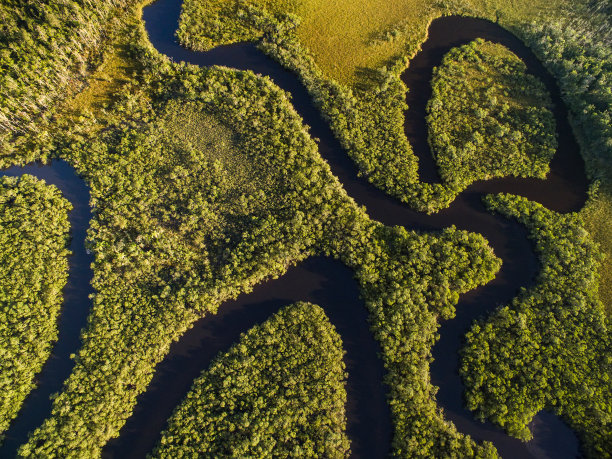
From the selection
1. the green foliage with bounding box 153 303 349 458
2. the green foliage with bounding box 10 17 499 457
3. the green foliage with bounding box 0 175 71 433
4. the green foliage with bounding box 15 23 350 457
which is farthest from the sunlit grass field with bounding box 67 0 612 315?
the green foliage with bounding box 153 303 349 458

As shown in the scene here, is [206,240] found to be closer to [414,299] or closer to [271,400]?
[271,400]

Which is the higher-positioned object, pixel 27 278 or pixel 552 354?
pixel 27 278

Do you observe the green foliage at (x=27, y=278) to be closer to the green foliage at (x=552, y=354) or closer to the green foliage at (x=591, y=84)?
the green foliage at (x=552, y=354)

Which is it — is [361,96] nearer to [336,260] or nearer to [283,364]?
[336,260]

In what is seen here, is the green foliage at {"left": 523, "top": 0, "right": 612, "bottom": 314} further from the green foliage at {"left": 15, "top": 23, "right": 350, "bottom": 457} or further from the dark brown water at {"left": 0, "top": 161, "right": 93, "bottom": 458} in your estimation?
the dark brown water at {"left": 0, "top": 161, "right": 93, "bottom": 458}

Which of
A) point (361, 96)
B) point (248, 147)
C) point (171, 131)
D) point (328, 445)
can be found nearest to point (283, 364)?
point (328, 445)

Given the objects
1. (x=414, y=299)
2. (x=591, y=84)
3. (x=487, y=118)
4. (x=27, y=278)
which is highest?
(x=591, y=84)

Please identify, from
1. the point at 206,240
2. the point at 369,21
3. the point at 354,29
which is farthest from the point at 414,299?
the point at 369,21
